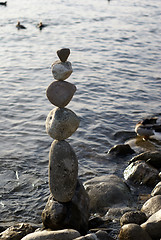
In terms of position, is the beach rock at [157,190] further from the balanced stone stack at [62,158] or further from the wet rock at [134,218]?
the balanced stone stack at [62,158]

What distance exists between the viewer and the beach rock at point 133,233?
4.89 m

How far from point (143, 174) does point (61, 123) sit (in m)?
2.67

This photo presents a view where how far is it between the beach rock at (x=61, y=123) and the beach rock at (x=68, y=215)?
0.93 meters

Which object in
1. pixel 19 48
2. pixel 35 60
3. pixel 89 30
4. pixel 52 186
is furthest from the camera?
pixel 89 30

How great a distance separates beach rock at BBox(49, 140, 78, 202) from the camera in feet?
17.8

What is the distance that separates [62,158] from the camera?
5.41 m

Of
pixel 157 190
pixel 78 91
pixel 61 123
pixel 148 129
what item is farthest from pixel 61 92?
pixel 78 91

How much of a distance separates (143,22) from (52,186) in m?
24.8

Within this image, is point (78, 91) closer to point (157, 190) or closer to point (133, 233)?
point (157, 190)

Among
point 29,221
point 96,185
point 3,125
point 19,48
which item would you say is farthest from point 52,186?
point 19,48

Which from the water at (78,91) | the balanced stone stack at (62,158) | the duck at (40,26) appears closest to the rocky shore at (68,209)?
the balanced stone stack at (62,158)

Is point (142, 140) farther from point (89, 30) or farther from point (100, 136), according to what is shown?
point (89, 30)

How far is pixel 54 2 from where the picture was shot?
127 ft

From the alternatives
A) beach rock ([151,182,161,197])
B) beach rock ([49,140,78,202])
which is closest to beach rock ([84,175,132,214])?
beach rock ([151,182,161,197])
